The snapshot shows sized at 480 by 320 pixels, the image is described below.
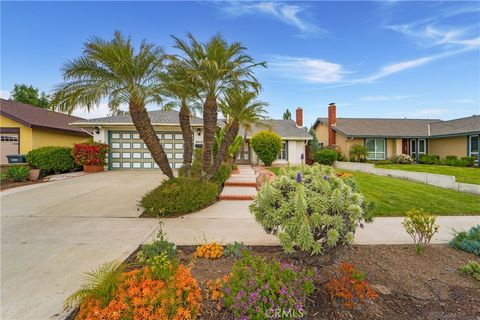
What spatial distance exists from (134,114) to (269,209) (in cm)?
498

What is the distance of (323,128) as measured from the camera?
87.9 feet

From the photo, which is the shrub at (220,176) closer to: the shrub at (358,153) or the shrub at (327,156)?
the shrub at (327,156)

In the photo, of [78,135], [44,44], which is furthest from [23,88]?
[44,44]

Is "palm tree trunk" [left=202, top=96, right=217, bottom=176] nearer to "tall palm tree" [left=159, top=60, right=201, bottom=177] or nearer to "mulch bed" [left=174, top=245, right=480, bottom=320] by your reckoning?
"tall palm tree" [left=159, top=60, right=201, bottom=177]

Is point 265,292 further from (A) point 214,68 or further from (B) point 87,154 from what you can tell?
(B) point 87,154

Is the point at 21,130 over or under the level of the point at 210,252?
over

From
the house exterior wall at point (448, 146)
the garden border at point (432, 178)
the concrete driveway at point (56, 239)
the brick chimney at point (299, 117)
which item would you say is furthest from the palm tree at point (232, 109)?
the house exterior wall at point (448, 146)

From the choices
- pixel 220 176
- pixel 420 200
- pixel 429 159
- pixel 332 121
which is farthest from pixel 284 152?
pixel 420 200

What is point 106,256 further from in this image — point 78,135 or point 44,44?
point 78,135

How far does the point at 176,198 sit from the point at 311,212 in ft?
14.6

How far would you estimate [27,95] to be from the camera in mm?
31234

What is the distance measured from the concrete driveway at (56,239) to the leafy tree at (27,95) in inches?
1214

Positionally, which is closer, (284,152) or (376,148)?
(284,152)

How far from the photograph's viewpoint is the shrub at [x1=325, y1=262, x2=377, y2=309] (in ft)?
8.31
